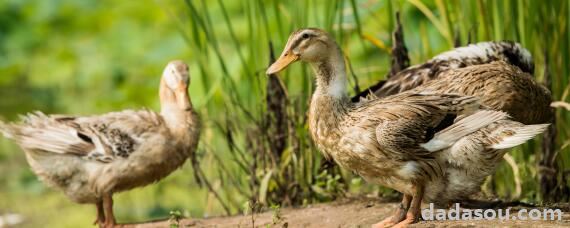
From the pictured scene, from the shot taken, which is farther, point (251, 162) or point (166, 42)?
point (166, 42)

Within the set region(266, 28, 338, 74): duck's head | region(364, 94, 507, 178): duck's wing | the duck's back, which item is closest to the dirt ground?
region(364, 94, 507, 178): duck's wing

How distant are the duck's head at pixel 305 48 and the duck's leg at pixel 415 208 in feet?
2.70

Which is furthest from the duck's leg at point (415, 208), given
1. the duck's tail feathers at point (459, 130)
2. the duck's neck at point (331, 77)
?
the duck's neck at point (331, 77)

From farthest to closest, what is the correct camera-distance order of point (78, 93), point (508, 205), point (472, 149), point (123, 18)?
point (123, 18) < point (78, 93) < point (508, 205) < point (472, 149)

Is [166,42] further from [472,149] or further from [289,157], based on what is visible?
[472,149]

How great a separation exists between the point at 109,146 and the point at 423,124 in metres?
2.02

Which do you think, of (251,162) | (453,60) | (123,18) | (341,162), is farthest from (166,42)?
(341,162)

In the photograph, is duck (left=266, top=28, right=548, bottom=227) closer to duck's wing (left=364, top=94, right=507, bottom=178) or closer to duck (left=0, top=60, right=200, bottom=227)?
duck's wing (left=364, top=94, right=507, bottom=178)

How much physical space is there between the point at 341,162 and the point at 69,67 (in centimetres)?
785

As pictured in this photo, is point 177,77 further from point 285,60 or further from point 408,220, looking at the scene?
point 408,220

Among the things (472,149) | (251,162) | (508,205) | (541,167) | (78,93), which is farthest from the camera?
(78,93)

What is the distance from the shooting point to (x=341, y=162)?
5.62m

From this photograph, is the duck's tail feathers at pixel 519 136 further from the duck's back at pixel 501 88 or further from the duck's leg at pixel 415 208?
the duck's back at pixel 501 88

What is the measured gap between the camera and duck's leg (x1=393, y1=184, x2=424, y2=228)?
555cm
